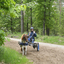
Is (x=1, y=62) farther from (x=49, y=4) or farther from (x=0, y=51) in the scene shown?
(x=49, y=4)

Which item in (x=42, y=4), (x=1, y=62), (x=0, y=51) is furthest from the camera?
(x=42, y=4)

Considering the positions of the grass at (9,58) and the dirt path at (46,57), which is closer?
the grass at (9,58)

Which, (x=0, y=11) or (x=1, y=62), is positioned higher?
(x=0, y=11)

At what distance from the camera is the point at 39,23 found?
967 inches

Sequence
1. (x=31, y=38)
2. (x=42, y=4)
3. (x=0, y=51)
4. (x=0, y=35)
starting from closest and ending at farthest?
(x=0, y=35) < (x=0, y=51) < (x=31, y=38) < (x=42, y=4)

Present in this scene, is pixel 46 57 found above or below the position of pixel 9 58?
below

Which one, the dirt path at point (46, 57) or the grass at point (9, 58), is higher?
the grass at point (9, 58)

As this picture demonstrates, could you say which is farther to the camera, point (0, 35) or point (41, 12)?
point (41, 12)

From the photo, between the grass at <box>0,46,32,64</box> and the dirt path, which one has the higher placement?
the grass at <box>0,46,32,64</box>

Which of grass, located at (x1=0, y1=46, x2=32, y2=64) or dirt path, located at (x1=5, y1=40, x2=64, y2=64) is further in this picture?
dirt path, located at (x1=5, y1=40, x2=64, y2=64)

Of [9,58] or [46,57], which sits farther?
[46,57]

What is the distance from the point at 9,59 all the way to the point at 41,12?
18529 millimetres

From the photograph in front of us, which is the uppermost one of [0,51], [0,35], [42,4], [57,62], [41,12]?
[42,4]

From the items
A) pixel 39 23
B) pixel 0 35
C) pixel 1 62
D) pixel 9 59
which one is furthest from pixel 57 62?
pixel 39 23
